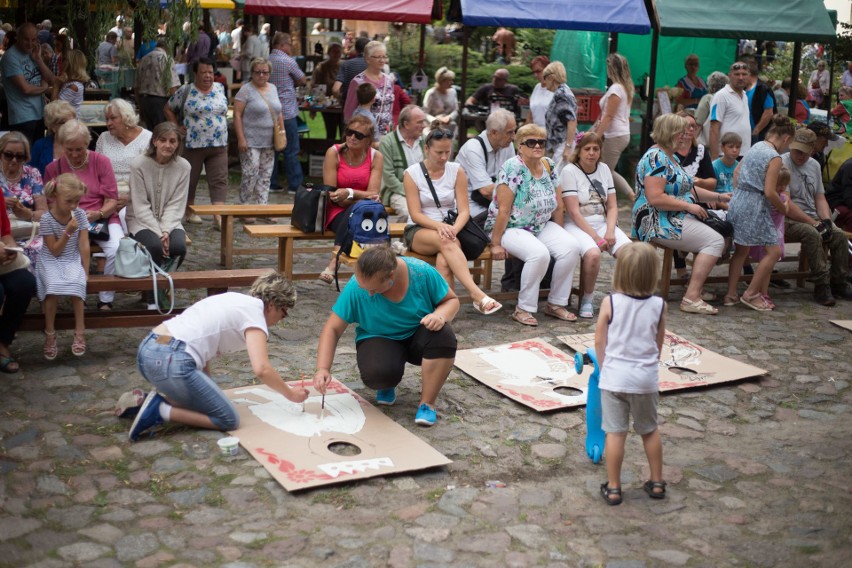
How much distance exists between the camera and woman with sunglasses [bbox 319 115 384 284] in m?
8.42

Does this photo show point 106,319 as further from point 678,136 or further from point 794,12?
point 794,12

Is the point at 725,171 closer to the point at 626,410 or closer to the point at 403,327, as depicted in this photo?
the point at 403,327

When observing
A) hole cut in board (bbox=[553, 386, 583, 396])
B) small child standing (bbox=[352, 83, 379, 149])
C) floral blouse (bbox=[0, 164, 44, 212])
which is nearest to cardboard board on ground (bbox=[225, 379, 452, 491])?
hole cut in board (bbox=[553, 386, 583, 396])

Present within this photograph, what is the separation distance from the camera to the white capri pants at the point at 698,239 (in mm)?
8477

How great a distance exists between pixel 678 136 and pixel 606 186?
0.70 meters

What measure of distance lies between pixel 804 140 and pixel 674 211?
1.49 meters

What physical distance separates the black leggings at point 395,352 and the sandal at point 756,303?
3.82 m

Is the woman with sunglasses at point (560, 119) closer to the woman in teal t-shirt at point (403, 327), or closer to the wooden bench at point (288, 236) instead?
the wooden bench at point (288, 236)

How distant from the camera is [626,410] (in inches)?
195

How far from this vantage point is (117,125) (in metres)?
8.27

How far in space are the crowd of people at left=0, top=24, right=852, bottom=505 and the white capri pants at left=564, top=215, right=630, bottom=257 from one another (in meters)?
0.02

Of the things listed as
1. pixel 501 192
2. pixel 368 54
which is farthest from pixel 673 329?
pixel 368 54

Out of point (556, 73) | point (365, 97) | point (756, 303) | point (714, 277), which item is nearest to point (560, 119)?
point (556, 73)

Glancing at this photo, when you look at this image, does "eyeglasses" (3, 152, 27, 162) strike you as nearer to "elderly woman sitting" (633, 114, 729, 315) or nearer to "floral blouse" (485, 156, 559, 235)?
"floral blouse" (485, 156, 559, 235)
